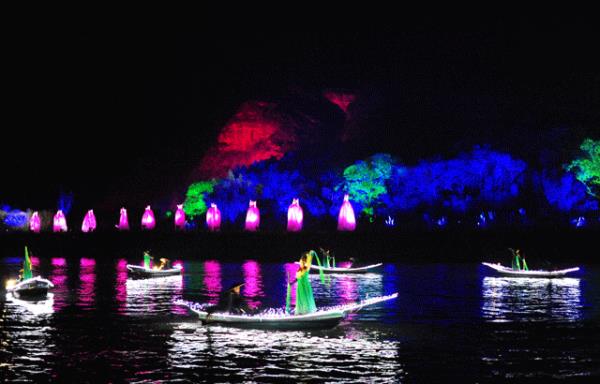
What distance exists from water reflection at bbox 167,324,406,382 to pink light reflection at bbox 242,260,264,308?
4613 mm

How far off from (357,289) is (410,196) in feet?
110

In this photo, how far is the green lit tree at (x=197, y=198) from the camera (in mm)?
89250

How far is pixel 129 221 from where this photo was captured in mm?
101688

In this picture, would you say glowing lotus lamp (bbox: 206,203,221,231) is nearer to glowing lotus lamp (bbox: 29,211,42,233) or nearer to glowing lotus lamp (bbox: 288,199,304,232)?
glowing lotus lamp (bbox: 288,199,304,232)

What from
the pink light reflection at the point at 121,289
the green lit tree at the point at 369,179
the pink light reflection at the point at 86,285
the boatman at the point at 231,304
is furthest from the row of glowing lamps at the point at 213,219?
the boatman at the point at 231,304

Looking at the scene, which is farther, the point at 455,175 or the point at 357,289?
the point at 455,175

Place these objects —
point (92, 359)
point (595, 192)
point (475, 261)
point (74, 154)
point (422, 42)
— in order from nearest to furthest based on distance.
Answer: point (92, 359) < point (475, 261) < point (595, 192) < point (422, 42) < point (74, 154)

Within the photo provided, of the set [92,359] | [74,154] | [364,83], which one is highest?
[364,83]

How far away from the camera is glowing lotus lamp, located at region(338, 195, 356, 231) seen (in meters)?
74.9

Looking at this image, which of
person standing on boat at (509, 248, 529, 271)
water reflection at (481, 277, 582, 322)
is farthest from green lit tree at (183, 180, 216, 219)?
water reflection at (481, 277, 582, 322)

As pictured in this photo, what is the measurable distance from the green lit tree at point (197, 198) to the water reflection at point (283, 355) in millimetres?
60585

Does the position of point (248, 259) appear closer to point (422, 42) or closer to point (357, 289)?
point (357, 289)

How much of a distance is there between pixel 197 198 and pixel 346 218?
70.1ft

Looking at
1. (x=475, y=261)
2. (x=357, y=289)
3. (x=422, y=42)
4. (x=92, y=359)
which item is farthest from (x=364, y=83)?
(x=92, y=359)
